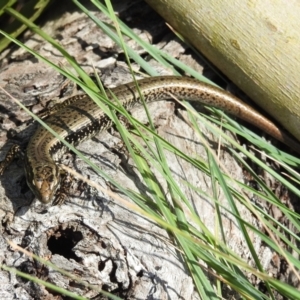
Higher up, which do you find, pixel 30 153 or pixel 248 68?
pixel 248 68

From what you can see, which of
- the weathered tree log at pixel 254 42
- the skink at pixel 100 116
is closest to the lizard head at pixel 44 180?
the skink at pixel 100 116

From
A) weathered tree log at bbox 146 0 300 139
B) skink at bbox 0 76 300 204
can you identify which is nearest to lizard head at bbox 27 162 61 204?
skink at bbox 0 76 300 204

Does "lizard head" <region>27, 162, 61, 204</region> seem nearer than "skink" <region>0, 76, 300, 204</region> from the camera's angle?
Yes

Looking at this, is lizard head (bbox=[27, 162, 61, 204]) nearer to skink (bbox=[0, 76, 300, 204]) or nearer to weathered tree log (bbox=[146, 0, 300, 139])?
skink (bbox=[0, 76, 300, 204])

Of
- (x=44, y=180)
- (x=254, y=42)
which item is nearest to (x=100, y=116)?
(x=44, y=180)

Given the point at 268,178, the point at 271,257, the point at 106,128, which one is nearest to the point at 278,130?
the point at 268,178

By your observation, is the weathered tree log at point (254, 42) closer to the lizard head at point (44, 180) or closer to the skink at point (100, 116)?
the skink at point (100, 116)

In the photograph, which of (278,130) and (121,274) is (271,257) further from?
(121,274)

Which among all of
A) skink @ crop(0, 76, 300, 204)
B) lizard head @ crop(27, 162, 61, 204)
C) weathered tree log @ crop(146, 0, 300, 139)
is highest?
weathered tree log @ crop(146, 0, 300, 139)
